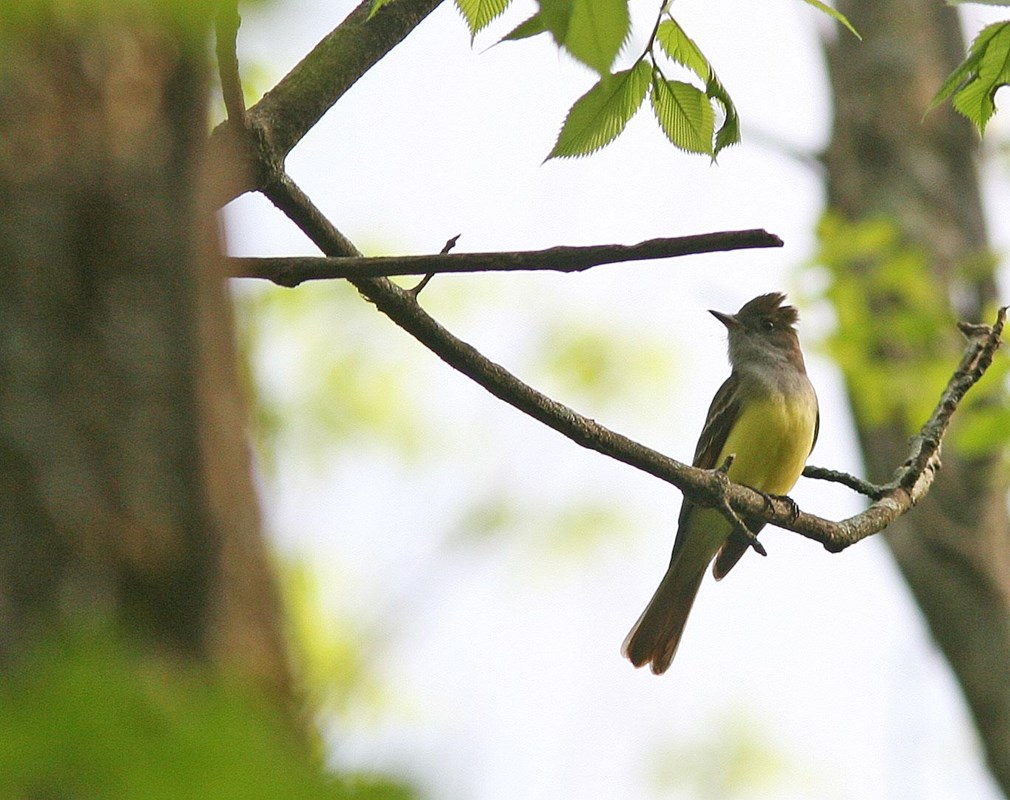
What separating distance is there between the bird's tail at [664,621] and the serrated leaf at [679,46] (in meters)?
4.89

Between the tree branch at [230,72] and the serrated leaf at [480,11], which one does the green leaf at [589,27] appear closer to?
the serrated leaf at [480,11]

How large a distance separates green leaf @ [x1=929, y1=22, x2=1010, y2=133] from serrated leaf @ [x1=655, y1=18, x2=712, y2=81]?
561mm

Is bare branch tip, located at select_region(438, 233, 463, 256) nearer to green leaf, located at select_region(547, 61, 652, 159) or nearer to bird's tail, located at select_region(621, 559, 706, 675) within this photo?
green leaf, located at select_region(547, 61, 652, 159)

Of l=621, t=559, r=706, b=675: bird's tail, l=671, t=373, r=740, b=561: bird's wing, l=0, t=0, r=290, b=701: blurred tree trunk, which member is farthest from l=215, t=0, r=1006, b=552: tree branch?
l=621, t=559, r=706, b=675: bird's tail

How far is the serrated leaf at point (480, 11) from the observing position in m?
2.83

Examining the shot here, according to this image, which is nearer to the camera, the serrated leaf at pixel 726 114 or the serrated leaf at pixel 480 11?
the serrated leaf at pixel 480 11

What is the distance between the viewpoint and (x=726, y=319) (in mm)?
8422

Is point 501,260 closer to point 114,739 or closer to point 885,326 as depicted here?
point 114,739

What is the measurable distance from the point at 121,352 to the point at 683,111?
186cm

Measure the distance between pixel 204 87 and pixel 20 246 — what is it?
1.19ft

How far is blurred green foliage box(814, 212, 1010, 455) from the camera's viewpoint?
25.6 feet

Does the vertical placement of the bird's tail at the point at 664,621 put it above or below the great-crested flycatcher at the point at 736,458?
below

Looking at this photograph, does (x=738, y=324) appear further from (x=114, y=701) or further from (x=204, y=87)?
(x=114, y=701)

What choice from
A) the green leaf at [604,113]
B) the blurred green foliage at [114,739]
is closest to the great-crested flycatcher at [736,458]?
the green leaf at [604,113]
